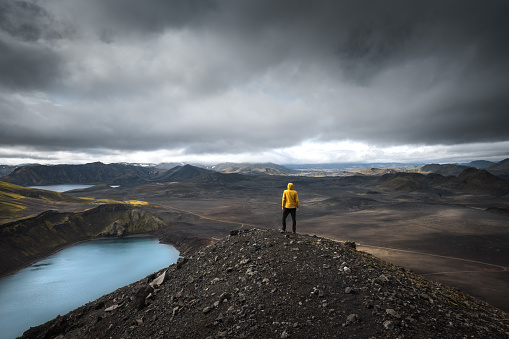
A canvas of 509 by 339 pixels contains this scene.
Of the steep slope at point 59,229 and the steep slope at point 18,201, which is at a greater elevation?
the steep slope at point 18,201

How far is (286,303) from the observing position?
25.7 feet

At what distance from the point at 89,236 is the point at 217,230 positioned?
43453 mm

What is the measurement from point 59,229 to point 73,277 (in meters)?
32.8

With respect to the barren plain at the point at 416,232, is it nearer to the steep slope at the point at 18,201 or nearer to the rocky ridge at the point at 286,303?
the rocky ridge at the point at 286,303

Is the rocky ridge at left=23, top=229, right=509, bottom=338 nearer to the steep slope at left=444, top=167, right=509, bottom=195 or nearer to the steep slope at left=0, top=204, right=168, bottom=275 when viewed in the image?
the steep slope at left=0, top=204, right=168, bottom=275

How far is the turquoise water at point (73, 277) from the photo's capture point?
36594 millimetres

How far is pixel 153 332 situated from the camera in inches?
348

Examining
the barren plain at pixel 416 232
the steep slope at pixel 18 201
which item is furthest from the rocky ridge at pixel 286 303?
the steep slope at pixel 18 201

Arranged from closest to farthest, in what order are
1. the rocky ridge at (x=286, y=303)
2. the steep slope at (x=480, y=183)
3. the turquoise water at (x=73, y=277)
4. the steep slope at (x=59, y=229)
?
the rocky ridge at (x=286, y=303) < the turquoise water at (x=73, y=277) < the steep slope at (x=59, y=229) < the steep slope at (x=480, y=183)

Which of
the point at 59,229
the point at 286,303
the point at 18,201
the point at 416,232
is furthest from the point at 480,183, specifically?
the point at 18,201

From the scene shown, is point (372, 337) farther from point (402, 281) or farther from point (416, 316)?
point (402, 281)

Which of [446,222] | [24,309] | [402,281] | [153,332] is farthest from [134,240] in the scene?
[446,222]

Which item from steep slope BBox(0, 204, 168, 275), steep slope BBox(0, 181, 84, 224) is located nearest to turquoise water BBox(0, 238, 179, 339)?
steep slope BBox(0, 204, 168, 275)

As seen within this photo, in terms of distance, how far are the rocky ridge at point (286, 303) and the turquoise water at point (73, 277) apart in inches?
1417
